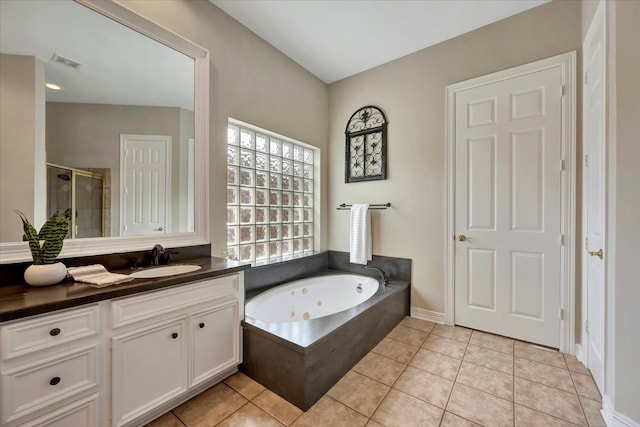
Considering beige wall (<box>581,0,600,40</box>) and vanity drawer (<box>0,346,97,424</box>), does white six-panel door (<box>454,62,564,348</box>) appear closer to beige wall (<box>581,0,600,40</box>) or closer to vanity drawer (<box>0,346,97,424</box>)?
beige wall (<box>581,0,600,40</box>)

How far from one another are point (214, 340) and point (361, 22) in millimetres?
2742

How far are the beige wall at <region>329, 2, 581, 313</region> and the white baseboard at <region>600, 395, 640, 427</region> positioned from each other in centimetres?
124

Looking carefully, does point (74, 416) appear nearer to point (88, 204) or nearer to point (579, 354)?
point (88, 204)

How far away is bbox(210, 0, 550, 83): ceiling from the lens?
6.84 ft

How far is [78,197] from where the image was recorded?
1.50 metres

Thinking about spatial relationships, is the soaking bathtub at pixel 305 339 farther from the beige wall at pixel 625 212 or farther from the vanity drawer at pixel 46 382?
the beige wall at pixel 625 212

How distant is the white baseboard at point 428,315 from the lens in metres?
2.57

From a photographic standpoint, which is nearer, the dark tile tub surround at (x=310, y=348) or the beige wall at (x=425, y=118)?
the dark tile tub surround at (x=310, y=348)

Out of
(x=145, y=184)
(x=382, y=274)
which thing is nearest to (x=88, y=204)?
(x=145, y=184)

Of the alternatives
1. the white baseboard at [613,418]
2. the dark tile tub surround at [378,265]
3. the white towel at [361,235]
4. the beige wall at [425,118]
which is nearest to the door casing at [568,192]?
the beige wall at [425,118]

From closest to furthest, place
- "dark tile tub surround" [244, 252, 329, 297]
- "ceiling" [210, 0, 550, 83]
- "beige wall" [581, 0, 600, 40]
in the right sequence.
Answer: "beige wall" [581, 0, 600, 40] → "ceiling" [210, 0, 550, 83] → "dark tile tub surround" [244, 252, 329, 297]

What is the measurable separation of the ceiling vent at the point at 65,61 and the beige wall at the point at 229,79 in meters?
0.53

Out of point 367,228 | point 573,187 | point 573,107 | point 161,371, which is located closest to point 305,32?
point 367,228

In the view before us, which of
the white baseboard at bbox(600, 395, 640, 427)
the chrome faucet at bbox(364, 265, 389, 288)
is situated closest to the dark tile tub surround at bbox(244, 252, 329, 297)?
the chrome faucet at bbox(364, 265, 389, 288)
